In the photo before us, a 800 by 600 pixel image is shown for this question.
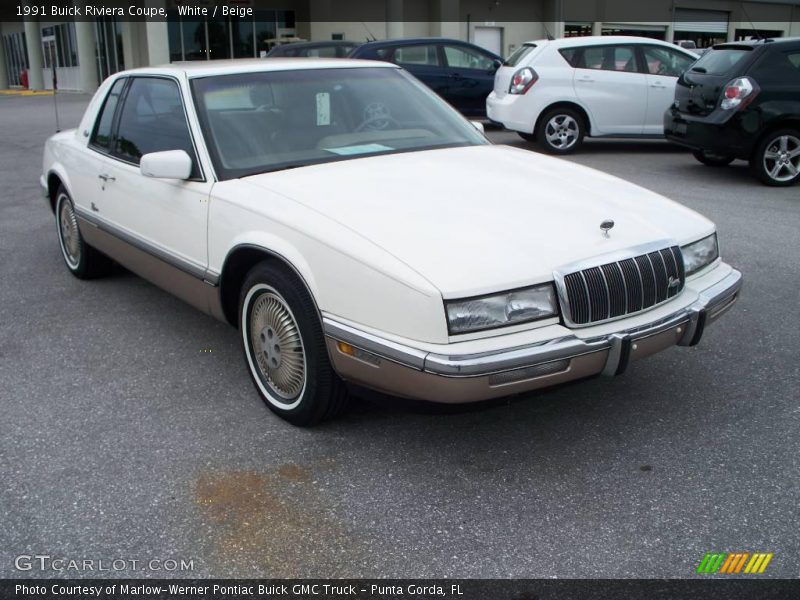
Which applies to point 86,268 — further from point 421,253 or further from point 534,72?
point 534,72

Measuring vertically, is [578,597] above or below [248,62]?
below

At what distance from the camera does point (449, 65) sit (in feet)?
46.1

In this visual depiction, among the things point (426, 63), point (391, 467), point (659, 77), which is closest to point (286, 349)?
point (391, 467)

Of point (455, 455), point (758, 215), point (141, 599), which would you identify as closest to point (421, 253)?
point (455, 455)

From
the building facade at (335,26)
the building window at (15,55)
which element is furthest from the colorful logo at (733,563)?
the building window at (15,55)

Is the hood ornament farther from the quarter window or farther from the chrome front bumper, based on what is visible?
the quarter window

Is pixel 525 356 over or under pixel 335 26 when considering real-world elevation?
under

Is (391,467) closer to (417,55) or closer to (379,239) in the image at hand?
(379,239)

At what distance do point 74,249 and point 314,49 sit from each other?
9.89m

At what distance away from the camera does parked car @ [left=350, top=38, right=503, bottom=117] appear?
13.9 metres

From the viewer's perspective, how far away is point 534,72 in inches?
447

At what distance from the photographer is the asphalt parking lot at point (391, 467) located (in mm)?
2697

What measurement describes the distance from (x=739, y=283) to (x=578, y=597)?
6.19 ft

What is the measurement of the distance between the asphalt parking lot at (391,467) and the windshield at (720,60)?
531 centimetres
